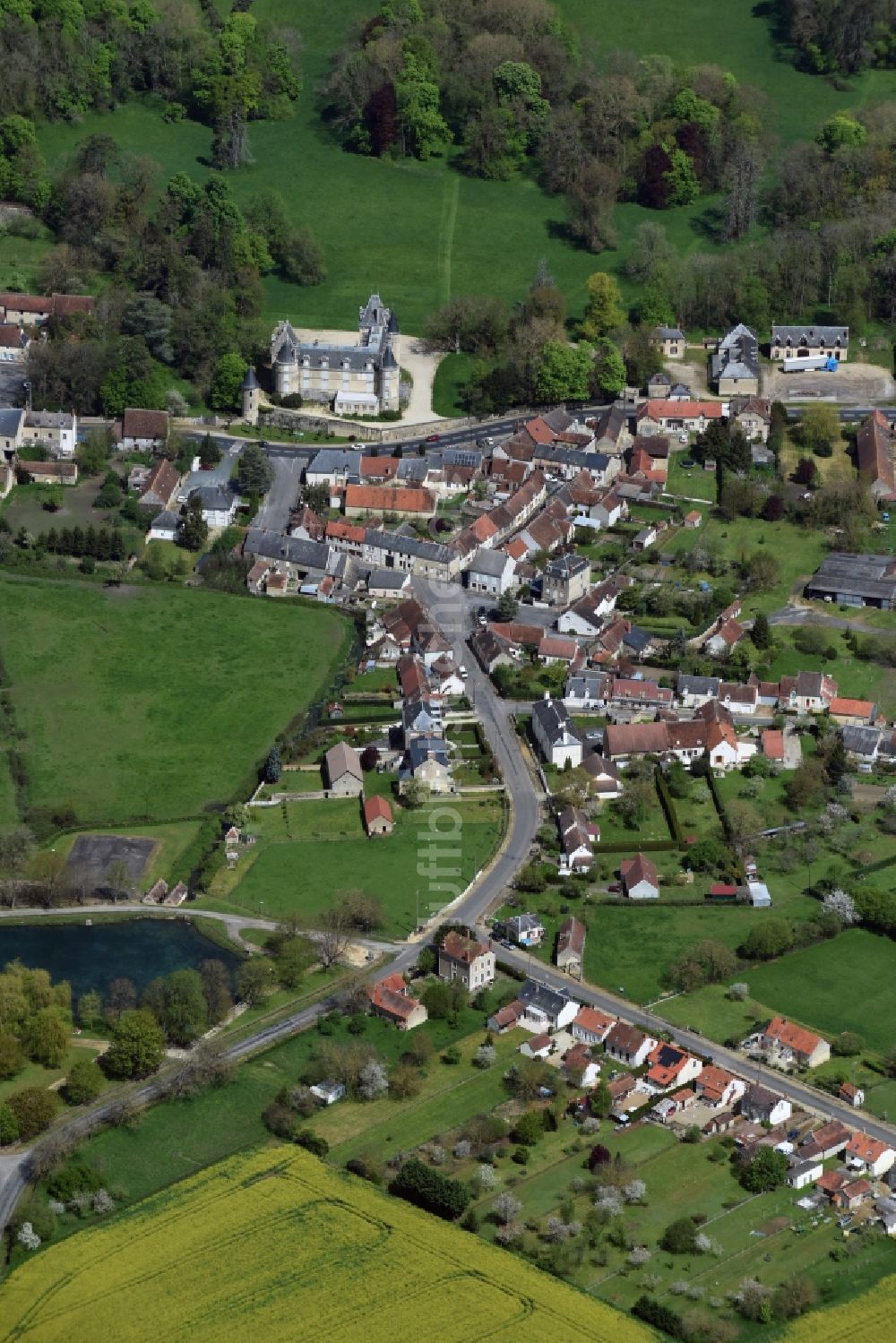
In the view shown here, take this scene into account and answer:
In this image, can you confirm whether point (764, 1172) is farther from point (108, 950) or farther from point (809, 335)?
point (809, 335)

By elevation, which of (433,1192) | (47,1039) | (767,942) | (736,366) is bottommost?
(433,1192)

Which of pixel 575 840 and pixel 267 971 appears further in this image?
pixel 575 840

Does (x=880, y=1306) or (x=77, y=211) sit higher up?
(x=77, y=211)

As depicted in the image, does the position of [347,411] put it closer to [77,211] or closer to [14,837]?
[77,211]

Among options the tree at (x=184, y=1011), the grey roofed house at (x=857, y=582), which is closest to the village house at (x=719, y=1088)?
the tree at (x=184, y=1011)

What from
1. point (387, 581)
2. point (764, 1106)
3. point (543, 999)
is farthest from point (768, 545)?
point (764, 1106)

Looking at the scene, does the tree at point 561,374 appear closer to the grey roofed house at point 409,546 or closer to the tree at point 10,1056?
the grey roofed house at point 409,546

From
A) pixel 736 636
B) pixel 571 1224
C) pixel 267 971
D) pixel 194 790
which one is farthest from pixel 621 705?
pixel 571 1224
